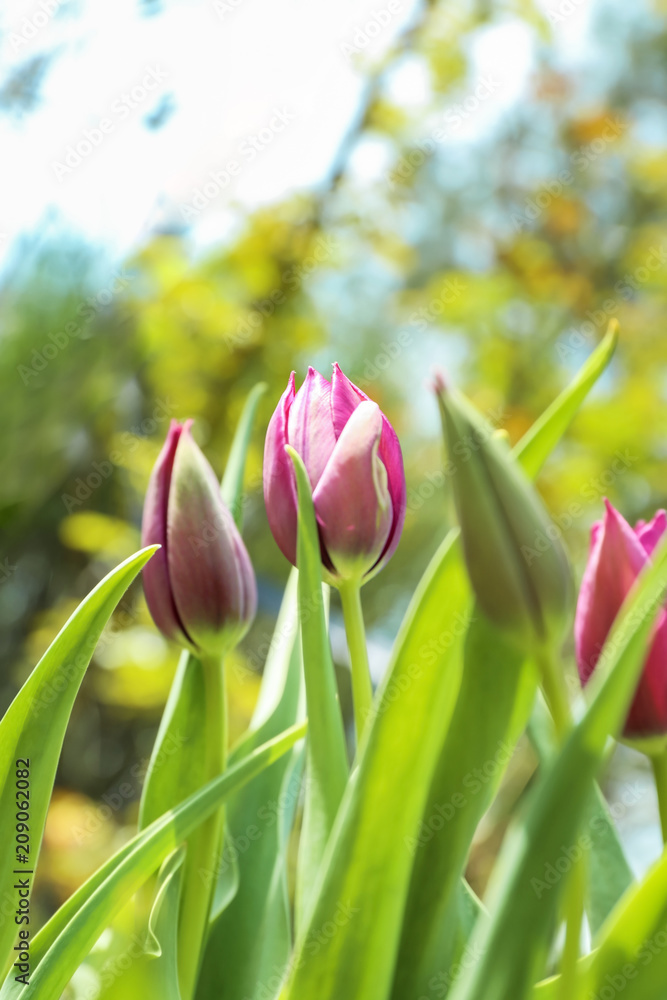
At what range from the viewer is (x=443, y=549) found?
129 millimetres

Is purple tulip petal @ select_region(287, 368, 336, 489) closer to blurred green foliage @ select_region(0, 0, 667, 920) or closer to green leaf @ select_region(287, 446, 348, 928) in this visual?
green leaf @ select_region(287, 446, 348, 928)

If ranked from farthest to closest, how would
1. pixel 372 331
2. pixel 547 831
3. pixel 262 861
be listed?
pixel 372 331 → pixel 262 861 → pixel 547 831

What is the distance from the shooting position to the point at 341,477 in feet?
0.48

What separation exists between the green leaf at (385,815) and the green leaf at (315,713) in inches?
0.8

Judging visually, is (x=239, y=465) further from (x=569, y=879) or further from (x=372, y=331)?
(x=372, y=331)

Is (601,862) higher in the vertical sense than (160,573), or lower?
lower

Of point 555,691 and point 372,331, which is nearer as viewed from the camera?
point 555,691

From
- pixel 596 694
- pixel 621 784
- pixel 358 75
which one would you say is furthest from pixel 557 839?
pixel 621 784

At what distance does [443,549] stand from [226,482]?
12cm

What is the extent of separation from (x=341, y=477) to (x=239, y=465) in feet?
0.32

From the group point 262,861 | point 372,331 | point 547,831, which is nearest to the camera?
point 547,831

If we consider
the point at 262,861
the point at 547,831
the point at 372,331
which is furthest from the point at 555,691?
the point at 372,331

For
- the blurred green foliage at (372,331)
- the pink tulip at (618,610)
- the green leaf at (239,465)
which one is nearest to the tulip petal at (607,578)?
the pink tulip at (618,610)

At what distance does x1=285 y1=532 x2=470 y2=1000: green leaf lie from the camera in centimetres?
12
